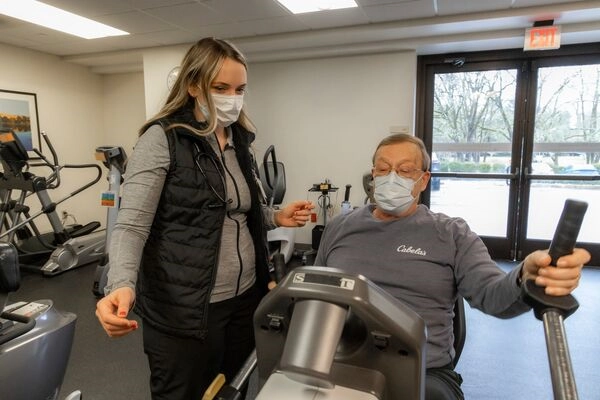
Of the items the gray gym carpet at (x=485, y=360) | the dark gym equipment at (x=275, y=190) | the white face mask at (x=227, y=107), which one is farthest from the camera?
the dark gym equipment at (x=275, y=190)

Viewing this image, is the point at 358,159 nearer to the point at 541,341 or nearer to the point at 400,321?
the point at 541,341

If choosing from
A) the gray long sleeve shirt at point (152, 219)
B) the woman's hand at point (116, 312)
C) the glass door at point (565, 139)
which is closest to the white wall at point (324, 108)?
the glass door at point (565, 139)

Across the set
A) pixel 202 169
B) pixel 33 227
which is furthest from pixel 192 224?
pixel 33 227

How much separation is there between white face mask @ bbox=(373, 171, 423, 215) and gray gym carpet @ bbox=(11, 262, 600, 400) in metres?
1.40

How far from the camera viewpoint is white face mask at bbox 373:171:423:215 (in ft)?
4.48

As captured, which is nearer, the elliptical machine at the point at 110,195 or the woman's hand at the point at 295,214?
the woman's hand at the point at 295,214

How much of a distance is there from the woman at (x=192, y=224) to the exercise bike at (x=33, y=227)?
313cm

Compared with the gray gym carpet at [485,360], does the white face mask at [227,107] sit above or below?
above

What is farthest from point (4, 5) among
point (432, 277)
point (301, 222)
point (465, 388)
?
point (465, 388)

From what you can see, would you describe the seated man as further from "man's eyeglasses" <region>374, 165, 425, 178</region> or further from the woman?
the woman

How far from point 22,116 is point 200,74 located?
4949mm

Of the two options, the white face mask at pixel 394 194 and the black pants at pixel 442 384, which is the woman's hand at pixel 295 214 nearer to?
the white face mask at pixel 394 194

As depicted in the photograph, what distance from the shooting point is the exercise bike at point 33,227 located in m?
3.75

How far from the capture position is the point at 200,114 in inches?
48.9
